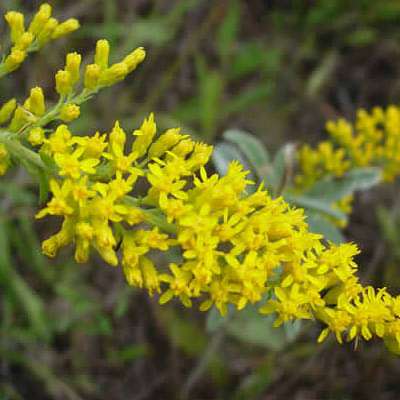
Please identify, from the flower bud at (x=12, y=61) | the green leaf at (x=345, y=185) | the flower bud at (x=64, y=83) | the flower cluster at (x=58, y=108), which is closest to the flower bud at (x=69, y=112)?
the flower cluster at (x=58, y=108)

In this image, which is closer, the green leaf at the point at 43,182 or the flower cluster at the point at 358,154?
the green leaf at the point at 43,182

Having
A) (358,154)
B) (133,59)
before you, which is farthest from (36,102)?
(358,154)

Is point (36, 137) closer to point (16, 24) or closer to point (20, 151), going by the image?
point (20, 151)

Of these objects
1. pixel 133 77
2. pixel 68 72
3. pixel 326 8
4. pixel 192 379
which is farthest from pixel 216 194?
pixel 326 8

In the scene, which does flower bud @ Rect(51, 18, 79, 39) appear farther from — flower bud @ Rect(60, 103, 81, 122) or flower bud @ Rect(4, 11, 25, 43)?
flower bud @ Rect(60, 103, 81, 122)

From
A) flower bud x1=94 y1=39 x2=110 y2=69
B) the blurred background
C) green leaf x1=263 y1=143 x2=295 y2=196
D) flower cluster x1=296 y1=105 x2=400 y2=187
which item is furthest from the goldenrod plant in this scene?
flower cluster x1=296 y1=105 x2=400 y2=187

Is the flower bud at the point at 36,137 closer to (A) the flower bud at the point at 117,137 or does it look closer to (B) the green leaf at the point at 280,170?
(A) the flower bud at the point at 117,137
